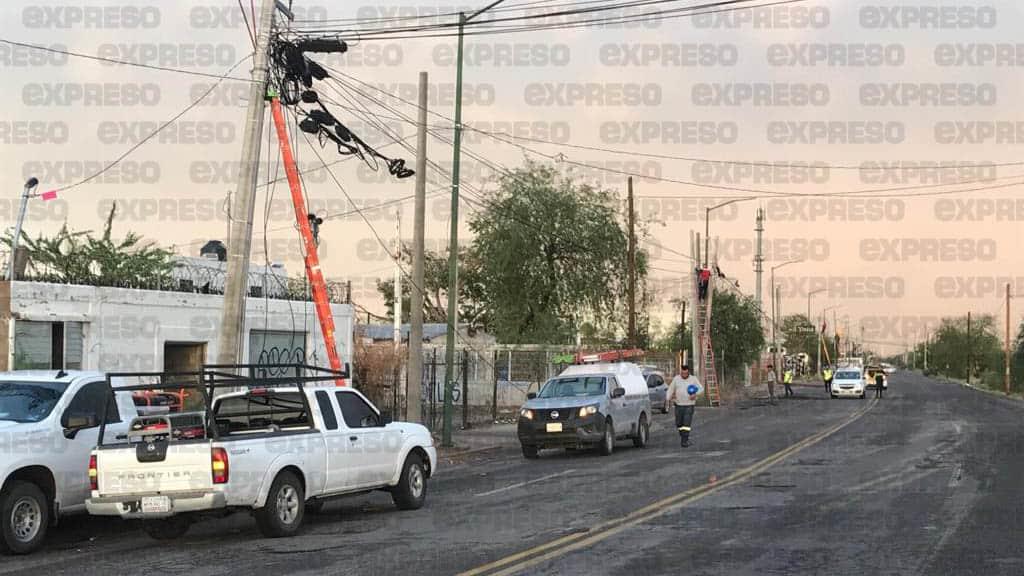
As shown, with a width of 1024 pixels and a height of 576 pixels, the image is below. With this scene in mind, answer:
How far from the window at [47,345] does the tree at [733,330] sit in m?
54.2

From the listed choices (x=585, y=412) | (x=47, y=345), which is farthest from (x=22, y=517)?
(x=47, y=345)

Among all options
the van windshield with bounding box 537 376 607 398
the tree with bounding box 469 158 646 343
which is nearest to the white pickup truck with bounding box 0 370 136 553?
the van windshield with bounding box 537 376 607 398

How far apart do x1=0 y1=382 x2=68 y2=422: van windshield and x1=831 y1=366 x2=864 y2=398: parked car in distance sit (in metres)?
51.7

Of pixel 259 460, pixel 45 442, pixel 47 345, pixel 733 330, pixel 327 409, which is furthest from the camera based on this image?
pixel 733 330

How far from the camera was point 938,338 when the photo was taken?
588 ft

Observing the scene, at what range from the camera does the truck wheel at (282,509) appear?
12562mm

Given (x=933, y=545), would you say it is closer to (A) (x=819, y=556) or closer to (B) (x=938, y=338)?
(A) (x=819, y=556)

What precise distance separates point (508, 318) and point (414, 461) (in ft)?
136

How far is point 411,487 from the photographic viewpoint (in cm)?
1545

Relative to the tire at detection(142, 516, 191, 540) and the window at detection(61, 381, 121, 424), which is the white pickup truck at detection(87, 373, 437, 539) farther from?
the window at detection(61, 381, 121, 424)

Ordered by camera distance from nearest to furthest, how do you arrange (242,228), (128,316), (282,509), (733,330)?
(282,509) → (242,228) → (128,316) → (733,330)

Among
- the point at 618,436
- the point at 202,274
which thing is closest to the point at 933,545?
the point at 618,436

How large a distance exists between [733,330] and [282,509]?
65.8m

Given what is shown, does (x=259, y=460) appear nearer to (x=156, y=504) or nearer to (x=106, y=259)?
(x=156, y=504)
